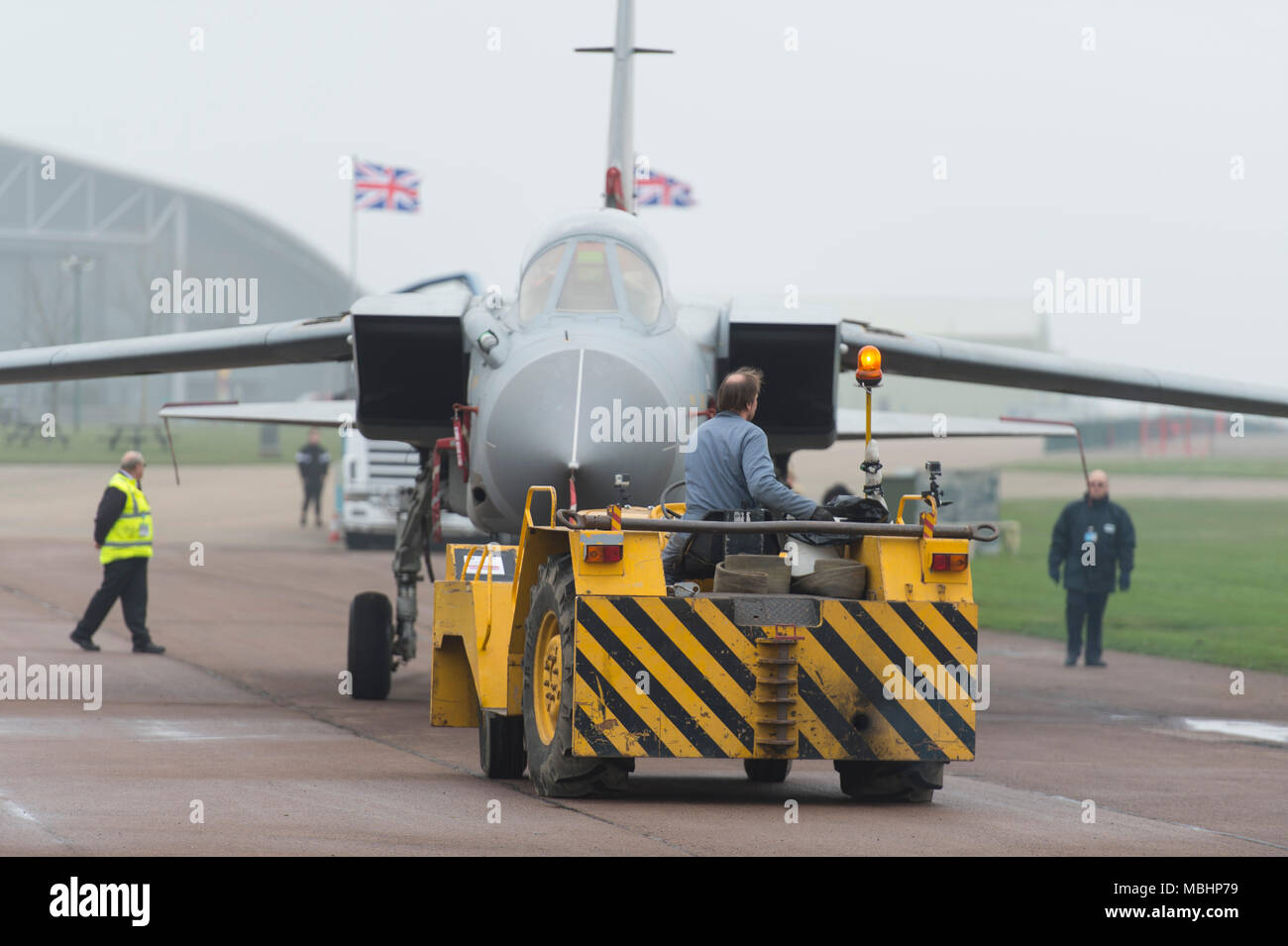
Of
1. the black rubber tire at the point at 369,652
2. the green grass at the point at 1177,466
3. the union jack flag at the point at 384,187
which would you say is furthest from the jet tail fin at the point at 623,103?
the green grass at the point at 1177,466

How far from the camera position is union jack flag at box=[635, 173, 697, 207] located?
47.5 m

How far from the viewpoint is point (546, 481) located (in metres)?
11.4

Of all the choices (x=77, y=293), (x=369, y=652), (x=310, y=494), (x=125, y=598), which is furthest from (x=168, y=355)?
(x=77, y=293)

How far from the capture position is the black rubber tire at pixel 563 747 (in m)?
8.66

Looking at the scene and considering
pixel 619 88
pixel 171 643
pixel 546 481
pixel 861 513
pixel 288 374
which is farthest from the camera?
pixel 288 374

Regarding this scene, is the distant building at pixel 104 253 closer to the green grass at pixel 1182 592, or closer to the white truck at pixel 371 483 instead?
the white truck at pixel 371 483

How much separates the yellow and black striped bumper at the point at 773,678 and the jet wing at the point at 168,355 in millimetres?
7757

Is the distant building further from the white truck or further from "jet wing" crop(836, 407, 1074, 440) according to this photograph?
"jet wing" crop(836, 407, 1074, 440)

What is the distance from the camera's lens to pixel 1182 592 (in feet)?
92.8

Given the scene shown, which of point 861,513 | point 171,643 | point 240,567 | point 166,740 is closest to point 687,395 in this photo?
point 861,513

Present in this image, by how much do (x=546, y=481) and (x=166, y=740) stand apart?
2.96m

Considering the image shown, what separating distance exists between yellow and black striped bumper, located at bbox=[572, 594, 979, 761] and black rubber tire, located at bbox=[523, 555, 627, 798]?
0.19m

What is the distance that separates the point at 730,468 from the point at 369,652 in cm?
683
